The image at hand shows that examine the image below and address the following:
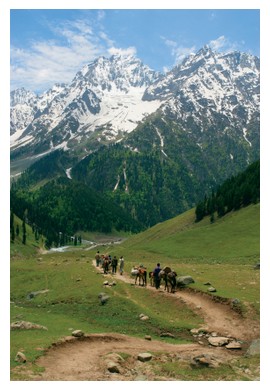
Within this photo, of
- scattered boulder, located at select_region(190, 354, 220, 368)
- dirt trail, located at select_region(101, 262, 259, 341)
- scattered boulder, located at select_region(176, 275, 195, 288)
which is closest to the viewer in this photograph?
scattered boulder, located at select_region(190, 354, 220, 368)

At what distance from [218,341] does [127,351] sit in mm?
8526

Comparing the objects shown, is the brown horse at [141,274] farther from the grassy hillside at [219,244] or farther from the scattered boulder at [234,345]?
the grassy hillside at [219,244]

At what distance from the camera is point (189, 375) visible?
26.5 metres

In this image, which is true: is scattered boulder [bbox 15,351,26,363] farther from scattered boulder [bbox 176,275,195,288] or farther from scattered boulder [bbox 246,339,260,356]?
scattered boulder [bbox 176,275,195,288]

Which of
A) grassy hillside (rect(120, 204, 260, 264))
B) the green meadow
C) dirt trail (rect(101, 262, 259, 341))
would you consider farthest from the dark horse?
grassy hillside (rect(120, 204, 260, 264))

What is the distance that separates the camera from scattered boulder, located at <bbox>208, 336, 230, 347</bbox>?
3375 cm

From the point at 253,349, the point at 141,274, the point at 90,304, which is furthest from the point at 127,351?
the point at 141,274

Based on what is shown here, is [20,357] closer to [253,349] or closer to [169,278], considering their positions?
[253,349]

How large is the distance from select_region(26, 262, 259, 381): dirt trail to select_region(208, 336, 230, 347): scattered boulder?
601 mm

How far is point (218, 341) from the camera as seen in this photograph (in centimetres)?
3406

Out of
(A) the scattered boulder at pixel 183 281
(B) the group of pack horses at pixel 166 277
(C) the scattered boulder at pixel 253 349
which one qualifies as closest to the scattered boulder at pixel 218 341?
(C) the scattered boulder at pixel 253 349
